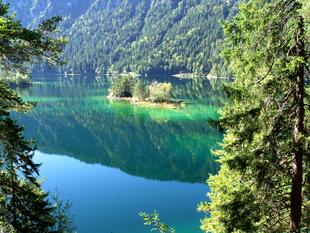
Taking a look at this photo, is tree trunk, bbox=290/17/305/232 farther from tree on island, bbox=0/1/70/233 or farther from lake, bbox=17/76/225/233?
lake, bbox=17/76/225/233

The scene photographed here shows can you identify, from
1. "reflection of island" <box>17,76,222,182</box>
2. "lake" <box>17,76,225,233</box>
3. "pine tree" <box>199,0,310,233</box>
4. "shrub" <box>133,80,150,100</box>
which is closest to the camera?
"pine tree" <box>199,0,310,233</box>

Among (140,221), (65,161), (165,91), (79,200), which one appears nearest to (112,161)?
(65,161)

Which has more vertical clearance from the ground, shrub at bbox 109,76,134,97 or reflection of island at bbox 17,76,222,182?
shrub at bbox 109,76,134,97

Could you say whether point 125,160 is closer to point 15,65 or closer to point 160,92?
point 160,92

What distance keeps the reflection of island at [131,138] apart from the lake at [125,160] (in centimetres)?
19

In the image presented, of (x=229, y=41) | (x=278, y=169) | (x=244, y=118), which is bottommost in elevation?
(x=278, y=169)

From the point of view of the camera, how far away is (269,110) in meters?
13.5

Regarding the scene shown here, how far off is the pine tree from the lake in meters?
22.1

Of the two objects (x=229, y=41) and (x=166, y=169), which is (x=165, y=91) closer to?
(x=166, y=169)

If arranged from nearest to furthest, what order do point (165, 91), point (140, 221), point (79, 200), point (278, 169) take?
1. point (278, 169)
2. point (140, 221)
3. point (79, 200)
4. point (165, 91)

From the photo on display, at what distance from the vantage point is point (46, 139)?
109 m

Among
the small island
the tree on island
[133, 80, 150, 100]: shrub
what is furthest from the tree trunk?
[133, 80, 150, 100]: shrub

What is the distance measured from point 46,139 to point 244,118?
101 m

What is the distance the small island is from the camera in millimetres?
148750
